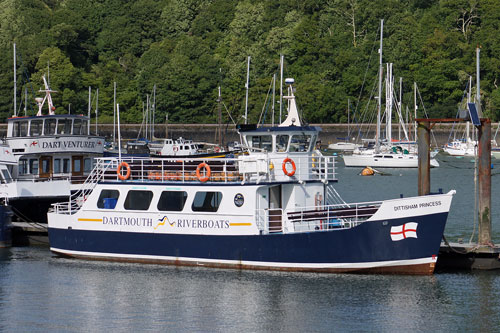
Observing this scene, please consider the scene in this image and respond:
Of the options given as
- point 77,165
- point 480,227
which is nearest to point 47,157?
point 77,165

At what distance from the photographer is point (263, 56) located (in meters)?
132

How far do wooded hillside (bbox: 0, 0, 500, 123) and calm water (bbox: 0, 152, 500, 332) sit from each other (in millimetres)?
85172

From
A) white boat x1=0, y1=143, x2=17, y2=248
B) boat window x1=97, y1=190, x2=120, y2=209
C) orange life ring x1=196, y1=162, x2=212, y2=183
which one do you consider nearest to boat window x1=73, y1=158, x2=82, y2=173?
white boat x1=0, y1=143, x2=17, y2=248

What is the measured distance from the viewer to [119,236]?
→ 122 feet

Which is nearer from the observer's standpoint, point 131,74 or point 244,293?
point 244,293

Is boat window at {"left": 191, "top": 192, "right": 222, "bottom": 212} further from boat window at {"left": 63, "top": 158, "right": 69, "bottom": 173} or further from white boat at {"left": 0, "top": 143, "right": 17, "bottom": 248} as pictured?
boat window at {"left": 63, "top": 158, "right": 69, "bottom": 173}

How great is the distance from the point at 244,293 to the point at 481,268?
9.60 meters

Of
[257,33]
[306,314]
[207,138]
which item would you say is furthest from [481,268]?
[257,33]

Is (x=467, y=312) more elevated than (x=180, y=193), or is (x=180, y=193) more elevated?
(x=180, y=193)

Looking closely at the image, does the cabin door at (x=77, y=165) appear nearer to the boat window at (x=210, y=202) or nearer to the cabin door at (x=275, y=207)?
the boat window at (x=210, y=202)

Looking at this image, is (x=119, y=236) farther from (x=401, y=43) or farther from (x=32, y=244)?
(x=401, y=43)

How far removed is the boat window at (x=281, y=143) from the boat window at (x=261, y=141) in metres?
0.29

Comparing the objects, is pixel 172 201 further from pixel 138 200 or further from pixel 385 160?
pixel 385 160

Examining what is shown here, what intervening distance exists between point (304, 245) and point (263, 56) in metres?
100.0
